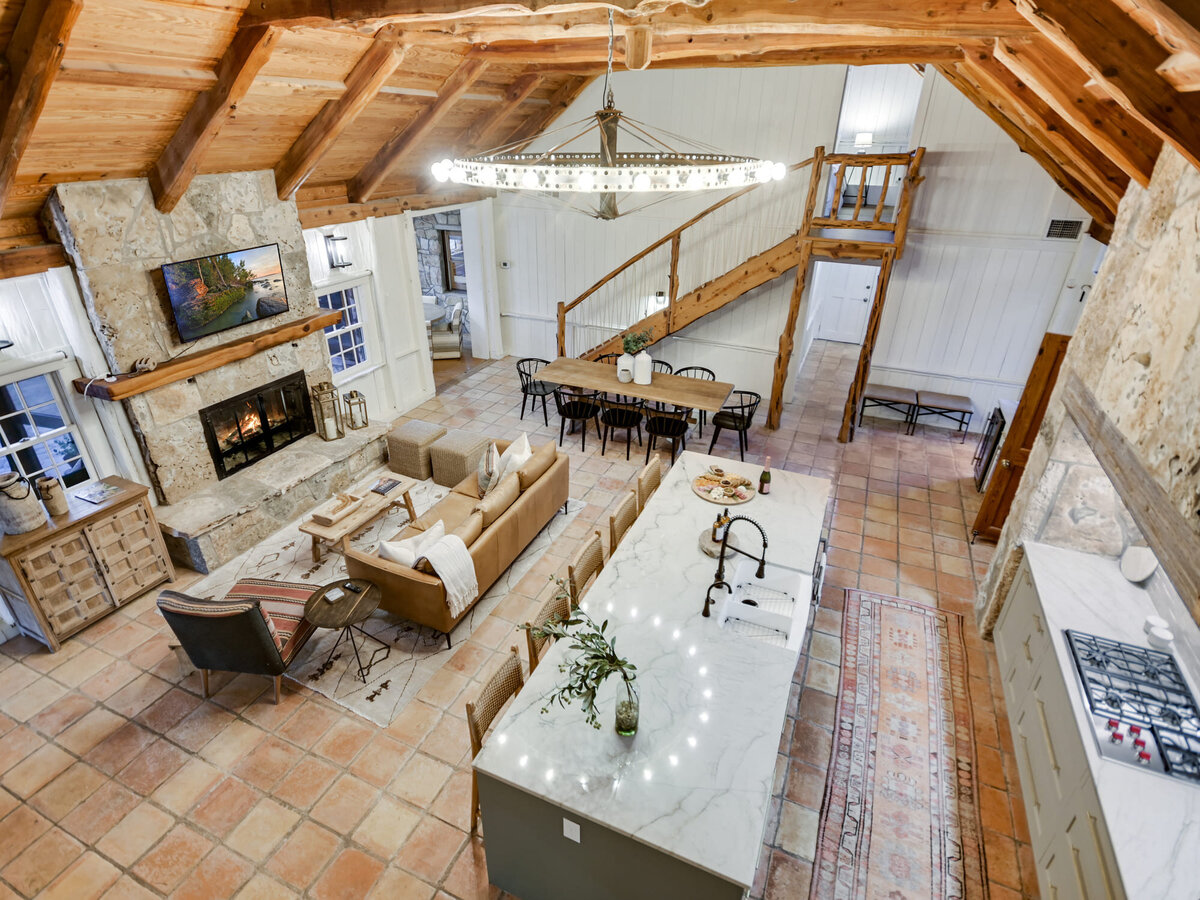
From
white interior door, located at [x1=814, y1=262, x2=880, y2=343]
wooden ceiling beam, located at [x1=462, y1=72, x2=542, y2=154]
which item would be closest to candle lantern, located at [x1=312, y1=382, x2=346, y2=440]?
wooden ceiling beam, located at [x1=462, y1=72, x2=542, y2=154]

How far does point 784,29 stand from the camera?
11.0 feet

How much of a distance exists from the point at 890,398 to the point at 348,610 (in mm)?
7059

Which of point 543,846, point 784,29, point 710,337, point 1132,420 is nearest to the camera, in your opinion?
point 543,846

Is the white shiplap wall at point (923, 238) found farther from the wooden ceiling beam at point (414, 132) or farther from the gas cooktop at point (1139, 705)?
the gas cooktop at point (1139, 705)

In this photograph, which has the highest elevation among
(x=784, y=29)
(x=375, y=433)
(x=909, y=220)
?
(x=784, y=29)

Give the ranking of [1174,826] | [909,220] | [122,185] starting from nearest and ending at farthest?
1. [1174,826]
2. [122,185]
3. [909,220]

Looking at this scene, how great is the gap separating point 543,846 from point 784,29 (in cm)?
440

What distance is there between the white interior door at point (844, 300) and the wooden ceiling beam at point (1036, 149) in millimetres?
5046

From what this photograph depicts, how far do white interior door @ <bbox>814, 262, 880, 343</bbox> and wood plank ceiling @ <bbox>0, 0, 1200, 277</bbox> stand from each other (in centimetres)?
489

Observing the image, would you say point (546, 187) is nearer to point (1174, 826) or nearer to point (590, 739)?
point (590, 739)

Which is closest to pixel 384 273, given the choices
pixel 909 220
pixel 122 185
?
pixel 122 185

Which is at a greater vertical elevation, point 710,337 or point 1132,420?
point 1132,420

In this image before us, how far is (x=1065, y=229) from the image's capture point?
7.04m

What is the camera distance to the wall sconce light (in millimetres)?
7238
